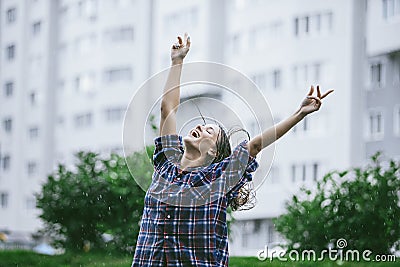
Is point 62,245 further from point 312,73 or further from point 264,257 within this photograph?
point 312,73

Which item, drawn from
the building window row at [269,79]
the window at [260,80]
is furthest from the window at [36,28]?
the building window row at [269,79]

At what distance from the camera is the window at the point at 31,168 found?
4669cm

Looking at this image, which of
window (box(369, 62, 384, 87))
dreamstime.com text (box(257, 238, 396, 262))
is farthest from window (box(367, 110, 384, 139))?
dreamstime.com text (box(257, 238, 396, 262))

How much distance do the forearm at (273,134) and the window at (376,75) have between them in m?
26.4

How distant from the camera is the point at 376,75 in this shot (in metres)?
29.9

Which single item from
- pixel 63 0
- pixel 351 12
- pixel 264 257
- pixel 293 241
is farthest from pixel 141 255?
pixel 63 0

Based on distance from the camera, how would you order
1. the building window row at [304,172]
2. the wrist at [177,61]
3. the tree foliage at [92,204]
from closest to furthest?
the wrist at [177,61] < the tree foliage at [92,204] < the building window row at [304,172]

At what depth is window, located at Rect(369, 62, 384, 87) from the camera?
2975cm

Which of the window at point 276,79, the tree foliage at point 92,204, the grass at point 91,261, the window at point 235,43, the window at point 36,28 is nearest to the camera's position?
the grass at point 91,261

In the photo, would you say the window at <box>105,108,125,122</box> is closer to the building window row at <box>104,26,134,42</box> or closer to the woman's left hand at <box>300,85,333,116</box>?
the building window row at <box>104,26,134,42</box>

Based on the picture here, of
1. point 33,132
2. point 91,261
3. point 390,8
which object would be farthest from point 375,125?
point 33,132

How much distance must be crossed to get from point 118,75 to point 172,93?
1496 inches

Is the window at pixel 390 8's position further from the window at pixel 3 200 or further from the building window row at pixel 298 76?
the window at pixel 3 200

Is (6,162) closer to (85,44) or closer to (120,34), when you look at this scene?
(85,44)
